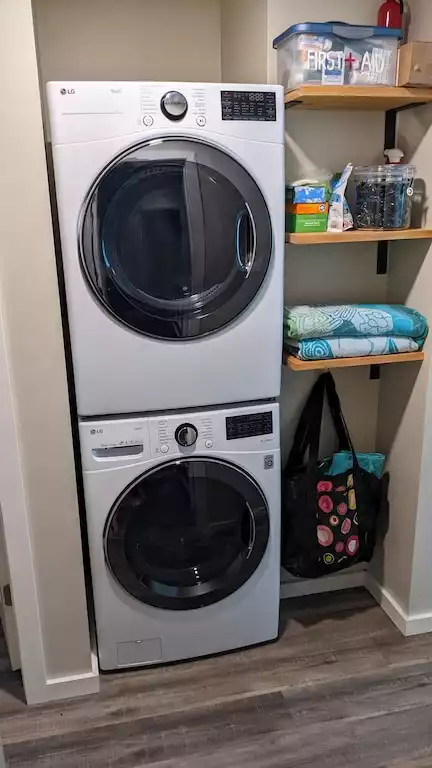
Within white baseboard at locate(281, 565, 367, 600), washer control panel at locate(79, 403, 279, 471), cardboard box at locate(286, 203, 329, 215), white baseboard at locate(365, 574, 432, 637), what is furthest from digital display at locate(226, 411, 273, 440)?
white baseboard at locate(365, 574, 432, 637)

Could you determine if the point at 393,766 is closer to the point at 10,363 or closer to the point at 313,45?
the point at 10,363

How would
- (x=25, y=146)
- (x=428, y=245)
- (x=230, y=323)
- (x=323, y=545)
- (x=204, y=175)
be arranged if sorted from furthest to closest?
(x=323, y=545), (x=428, y=245), (x=230, y=323), (x=204, y=175), (x=25, y=146)

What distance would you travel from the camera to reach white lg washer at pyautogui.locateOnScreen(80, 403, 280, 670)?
189 centimetres

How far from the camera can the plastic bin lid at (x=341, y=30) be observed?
1695 millimetres

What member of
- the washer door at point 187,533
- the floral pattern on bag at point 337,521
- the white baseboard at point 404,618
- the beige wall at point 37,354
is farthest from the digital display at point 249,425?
the white baseboard at point 404,618

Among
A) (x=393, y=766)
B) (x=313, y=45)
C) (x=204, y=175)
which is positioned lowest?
(x=393, y=766)

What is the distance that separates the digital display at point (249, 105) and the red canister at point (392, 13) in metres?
0.45

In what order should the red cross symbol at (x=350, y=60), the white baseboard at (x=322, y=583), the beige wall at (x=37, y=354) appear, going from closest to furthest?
1. the beige wall at (x=37, y=354)
2. the red cross symbol at (x=350, y=60)
3. the white baseboard at (x=322, y=583)

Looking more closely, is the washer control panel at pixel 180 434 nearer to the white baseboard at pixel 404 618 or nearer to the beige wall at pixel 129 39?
the white baseboard at pixel 404 618

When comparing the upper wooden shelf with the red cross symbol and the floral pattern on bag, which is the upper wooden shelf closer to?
the red cross symbol

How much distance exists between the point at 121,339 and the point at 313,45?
94 cm

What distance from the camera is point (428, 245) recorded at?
1.98 m

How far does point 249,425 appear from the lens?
76.6 inches

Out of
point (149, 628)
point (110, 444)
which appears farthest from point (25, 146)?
point (149, 628)
